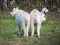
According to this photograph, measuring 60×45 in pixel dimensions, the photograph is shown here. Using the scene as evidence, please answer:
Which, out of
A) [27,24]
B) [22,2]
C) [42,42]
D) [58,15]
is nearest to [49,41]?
[42,42]

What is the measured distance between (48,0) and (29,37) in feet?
25.7

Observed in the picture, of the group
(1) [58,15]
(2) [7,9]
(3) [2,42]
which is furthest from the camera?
(2) [7,9]

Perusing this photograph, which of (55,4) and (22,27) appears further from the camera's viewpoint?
(55,4)

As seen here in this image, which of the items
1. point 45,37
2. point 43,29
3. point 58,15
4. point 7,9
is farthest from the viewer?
point 7,9

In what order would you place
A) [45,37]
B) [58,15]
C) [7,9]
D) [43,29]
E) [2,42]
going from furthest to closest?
[7,9]
[58,15]
[43,29]
[45,37]
[2,42]

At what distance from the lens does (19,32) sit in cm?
898

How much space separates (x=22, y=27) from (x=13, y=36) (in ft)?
1.95

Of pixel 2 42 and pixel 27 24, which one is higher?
pixel 27 24

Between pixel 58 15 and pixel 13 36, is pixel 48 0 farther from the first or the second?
pixel 13 36

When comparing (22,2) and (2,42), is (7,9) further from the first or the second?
(2,42)

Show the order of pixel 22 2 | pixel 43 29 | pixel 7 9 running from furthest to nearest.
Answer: pixel 22 2, pixel 7 9, pixel 43 29

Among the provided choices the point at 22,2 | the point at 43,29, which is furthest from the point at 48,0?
the point at 43,29

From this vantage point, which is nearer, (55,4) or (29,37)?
(29,37)

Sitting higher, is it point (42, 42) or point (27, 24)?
point (27, 24)
